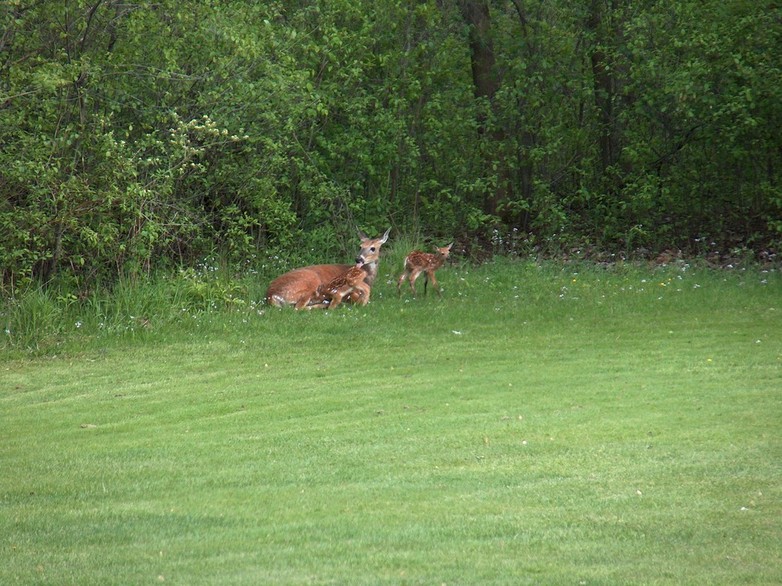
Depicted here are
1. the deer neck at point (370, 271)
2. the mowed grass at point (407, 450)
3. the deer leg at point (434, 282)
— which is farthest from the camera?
the deer neck at point (370, 271)

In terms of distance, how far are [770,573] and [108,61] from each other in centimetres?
1227

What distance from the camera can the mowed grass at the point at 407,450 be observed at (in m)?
5.93

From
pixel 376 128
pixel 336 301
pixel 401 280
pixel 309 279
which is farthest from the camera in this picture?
pixel 376 128

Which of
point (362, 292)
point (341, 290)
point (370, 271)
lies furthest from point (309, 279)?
point (370, 271)

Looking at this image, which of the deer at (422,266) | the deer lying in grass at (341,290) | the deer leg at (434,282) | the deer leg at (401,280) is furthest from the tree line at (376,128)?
the deer leg at (434,282)

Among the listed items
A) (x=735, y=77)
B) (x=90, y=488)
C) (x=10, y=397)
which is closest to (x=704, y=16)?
(x=735, y=77)

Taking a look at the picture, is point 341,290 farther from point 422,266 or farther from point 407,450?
point 407,450

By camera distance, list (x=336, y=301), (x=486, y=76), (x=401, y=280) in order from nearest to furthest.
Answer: (x=336, y=301)
(x=401, y=280)
(x=486, y=76)

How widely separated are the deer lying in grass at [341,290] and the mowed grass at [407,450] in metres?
1.10

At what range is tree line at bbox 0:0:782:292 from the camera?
15164mm

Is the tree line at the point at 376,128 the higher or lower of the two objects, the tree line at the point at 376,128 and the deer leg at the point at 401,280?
the higher

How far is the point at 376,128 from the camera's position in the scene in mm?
20312

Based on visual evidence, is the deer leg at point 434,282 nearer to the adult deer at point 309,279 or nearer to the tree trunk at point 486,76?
the adult deer at point 309,279

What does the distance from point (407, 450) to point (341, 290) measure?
7907 millimetres
